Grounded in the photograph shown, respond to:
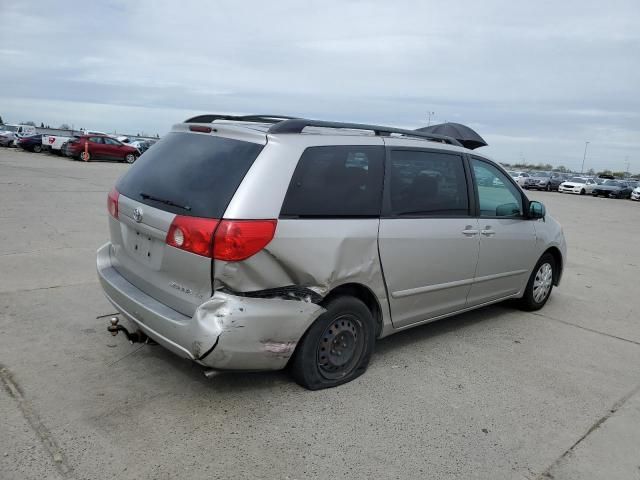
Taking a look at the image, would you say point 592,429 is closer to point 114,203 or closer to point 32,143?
point 114,203

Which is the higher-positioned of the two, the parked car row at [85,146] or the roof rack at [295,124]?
the roof rack at [295,124]

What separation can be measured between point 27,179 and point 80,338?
13.3 meters

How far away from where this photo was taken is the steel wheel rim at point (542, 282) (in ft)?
18.1

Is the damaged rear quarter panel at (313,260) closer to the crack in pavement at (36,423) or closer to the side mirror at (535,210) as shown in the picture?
the crack in pavement at (36,423)

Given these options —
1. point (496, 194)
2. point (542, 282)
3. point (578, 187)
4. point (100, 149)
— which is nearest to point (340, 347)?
point (496, 194)

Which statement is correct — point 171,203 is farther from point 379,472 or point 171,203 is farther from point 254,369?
point 379,472

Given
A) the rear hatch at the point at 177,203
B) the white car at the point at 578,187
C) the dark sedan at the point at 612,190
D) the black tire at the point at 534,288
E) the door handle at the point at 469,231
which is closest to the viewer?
the rear hatch at the point at 177,203

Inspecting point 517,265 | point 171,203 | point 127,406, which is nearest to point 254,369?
point 127,406

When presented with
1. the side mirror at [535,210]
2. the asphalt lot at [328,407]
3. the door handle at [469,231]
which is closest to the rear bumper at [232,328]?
the asphalt lot at [328,407]

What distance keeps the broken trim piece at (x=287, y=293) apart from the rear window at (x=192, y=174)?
0.46m

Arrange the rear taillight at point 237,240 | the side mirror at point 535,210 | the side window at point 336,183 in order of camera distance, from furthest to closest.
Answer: the side mirror at point 535,210 → the side window at point 336,183 → the rear taillight at point 237,240

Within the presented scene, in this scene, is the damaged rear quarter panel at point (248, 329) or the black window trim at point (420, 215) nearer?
the damaged rear quarter panel at point (248, 329)

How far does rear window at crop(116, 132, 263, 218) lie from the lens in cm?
306

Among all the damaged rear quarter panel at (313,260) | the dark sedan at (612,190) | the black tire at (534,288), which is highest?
the damaged rear quarter panel at (313,260)
